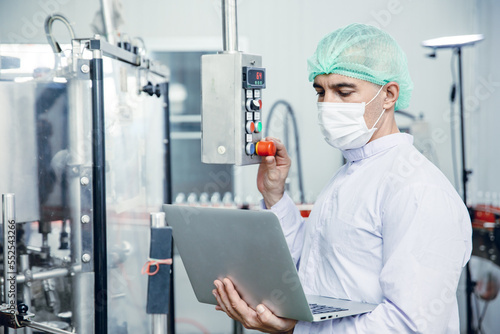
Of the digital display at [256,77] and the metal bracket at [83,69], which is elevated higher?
the metal bracket at [83,69]

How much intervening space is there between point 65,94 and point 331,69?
2.22 feet

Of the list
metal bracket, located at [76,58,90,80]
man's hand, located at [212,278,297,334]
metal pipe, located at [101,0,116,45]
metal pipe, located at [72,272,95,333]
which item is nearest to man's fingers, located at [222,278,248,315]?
man's hand, located at [212,278,297,334]

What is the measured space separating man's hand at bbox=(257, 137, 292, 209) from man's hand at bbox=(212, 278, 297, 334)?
36 cm

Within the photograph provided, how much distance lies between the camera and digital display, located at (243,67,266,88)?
105cm

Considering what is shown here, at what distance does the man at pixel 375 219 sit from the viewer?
1.00 metres

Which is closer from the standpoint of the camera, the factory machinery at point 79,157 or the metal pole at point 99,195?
the factory machinery at point 79,157

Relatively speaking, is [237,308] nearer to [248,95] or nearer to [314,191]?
[248,95]

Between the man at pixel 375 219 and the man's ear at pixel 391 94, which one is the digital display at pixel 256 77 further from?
the man's ear at pixel 391 94

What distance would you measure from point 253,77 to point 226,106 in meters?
0.08

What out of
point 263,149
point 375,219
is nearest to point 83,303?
point 263,149

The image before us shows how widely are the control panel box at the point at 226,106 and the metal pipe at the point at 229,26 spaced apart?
2 centimetres

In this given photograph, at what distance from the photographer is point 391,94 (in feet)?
3.95

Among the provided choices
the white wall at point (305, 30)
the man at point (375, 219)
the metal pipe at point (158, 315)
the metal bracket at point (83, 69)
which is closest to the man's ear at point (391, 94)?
the man at point (375, 219)

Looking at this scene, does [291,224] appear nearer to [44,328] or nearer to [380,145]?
[380,145]
